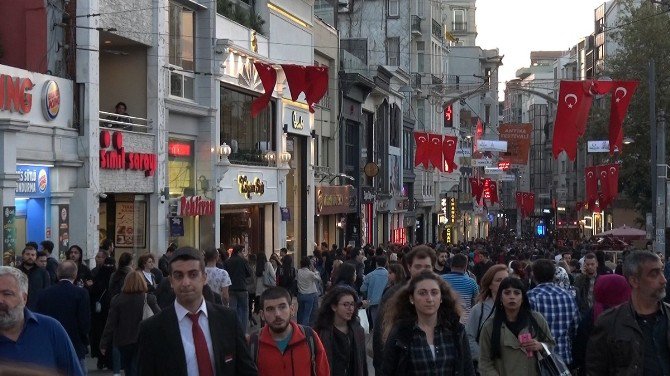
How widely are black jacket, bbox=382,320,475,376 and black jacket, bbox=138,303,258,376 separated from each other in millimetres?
1057

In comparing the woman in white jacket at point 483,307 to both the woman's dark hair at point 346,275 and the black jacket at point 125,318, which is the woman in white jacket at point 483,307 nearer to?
the woman's dark hair at point 346,275

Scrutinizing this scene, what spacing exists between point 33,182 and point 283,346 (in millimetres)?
17112

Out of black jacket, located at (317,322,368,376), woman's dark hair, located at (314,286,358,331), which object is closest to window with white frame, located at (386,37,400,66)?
black jacket, located at (317,322,368,376)

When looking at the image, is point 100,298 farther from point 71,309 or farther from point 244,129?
point 244,129

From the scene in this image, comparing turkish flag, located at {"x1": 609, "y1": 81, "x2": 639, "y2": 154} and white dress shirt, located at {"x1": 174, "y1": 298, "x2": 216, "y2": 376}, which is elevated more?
turkish flag, located at {"x1": 609, "y1": 81, "x2": 639, "y2": 154}

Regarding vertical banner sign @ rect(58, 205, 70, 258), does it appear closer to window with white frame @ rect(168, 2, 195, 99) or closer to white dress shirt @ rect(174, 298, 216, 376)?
window with white frame @ rect(168, 2, 195, 99)

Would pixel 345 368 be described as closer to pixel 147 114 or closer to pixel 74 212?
pixel 74 212

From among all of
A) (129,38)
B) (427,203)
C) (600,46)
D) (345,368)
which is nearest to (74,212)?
(129,38)

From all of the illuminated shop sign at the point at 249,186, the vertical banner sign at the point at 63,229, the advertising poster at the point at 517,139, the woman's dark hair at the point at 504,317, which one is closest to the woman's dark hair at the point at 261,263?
the vertical banner sign at the point at 63,229

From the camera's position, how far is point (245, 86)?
1435 inches

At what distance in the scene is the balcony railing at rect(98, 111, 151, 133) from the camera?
27.6 m

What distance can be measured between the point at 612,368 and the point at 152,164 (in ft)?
74.6

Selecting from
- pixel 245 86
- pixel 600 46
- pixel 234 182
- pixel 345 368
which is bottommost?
pixel 345 368

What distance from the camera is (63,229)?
2502 cm
